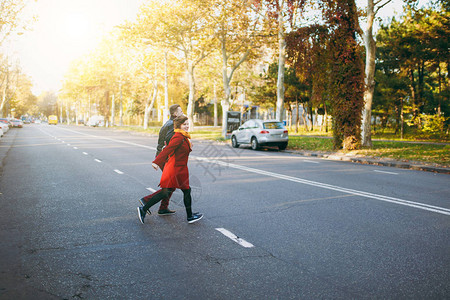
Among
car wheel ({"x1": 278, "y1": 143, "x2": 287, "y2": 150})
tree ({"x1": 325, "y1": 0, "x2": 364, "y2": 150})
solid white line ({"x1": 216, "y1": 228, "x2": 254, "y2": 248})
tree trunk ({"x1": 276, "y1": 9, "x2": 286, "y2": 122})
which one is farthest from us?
tree trunk ({"x1": 276, "y1": 9, "x2": 286, "y2": 122})

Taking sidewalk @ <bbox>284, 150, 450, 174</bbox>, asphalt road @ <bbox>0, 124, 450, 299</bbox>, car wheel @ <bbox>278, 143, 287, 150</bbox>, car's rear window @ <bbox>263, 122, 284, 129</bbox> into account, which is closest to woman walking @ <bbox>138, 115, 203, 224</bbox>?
asphalt road @ <bbox>0, 124, 450, 299</bbox>

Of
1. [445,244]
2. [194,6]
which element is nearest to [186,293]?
[445,244]

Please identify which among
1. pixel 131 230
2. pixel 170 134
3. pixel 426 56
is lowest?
pixel 131 230

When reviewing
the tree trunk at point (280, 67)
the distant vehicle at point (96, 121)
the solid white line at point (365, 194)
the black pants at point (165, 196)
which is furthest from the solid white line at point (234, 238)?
the distant vehicle at point (96, 121)

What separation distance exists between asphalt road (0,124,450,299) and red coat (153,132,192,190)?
2.19ft

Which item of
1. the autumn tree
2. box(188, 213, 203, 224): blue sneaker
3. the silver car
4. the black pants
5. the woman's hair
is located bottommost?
box(188, 213, 203, 224): blue sneaker

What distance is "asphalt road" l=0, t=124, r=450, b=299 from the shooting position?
139 inches

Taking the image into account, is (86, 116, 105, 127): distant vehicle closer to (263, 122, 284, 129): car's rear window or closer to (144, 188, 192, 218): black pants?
(263, 122, 284, 129): car's rear window

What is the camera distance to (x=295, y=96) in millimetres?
37281

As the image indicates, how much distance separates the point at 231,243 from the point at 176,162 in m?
1.54

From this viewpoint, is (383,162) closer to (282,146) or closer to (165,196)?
(282,146)

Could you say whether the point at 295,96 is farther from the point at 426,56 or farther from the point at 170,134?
the point at 170,134

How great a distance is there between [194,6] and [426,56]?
57.1 ft

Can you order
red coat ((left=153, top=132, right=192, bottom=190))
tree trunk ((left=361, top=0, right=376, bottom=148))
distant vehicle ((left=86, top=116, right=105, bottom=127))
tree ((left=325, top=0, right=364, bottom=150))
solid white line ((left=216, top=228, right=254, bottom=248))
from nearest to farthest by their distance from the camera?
solid white line ((left=216, top=228, right=254, bottom=248)) → red coat ((left=153, top=132, right=192, bottom=190)) → tree ((left=325, top=0, right=364, bottom=150)) → tree trunk ((left=361, top=0, right=376, bottom=148)) → distant vehicle ((left=86, top=116, right=105, bottom=127))
